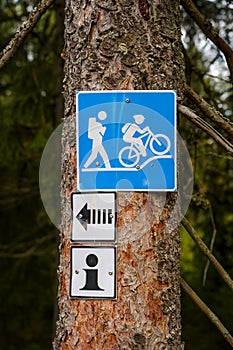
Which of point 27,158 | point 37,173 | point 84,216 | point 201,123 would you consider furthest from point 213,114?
point 37,173

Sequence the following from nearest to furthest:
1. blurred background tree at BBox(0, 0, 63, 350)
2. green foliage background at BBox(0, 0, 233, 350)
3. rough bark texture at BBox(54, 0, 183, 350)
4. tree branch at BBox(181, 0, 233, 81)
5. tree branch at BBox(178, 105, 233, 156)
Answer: rough bark texture at BBox(54, 0, 183, 350), tree branch at BBox(178, 105, 233, 156), tree branch at BBox(181, 0, 233, 81), green foliage background at BBox(0, 0, 233, 350), blurred background tree at BBox(0, 0, 63, 350)

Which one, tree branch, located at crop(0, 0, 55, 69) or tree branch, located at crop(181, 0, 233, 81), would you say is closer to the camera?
tree branch, located at crop(0, 0, 55, 69)

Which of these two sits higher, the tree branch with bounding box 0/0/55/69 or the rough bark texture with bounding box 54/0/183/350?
the tree branch with bounding box 0/0/55/69

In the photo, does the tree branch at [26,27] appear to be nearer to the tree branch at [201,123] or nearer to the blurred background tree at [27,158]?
the tree branch at [201,123]

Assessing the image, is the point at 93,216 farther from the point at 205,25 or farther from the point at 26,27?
the point at 205,25

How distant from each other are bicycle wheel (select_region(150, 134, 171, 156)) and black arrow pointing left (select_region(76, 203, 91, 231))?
23 cm

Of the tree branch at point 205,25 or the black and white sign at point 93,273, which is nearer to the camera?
the black and white sign at point 93,273

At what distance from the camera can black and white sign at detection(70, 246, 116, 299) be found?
5.60ft

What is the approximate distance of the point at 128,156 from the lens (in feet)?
5.75

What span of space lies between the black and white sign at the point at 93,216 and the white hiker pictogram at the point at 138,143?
10 centimetres

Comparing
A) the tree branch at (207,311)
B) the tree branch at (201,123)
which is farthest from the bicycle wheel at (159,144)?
the tree branch at (207,311)

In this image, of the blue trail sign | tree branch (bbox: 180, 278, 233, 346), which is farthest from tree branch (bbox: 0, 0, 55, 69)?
tree branch (bbox: 180, 278, 233, 346)

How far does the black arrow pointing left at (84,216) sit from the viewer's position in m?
1.76

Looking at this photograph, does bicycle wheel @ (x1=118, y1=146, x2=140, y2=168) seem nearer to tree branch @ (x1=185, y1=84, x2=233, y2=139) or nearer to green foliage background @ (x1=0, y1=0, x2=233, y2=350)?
tree branch @ (x1=185, y1=84, x2=233, y2=139)
